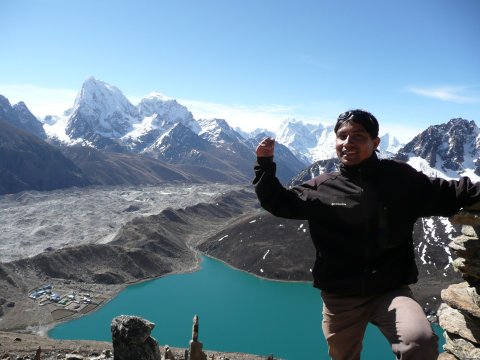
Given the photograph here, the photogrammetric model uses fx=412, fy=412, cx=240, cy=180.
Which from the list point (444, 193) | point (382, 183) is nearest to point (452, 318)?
point (444, 193)

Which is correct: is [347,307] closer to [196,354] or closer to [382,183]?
[382,183]

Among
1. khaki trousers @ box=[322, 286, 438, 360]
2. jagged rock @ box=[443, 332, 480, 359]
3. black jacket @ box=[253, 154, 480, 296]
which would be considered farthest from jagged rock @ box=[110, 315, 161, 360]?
black jacket @ box=[253, 154, 480, 296]

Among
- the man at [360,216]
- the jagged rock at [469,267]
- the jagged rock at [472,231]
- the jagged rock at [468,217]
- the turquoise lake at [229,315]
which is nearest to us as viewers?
the man at [360,216]

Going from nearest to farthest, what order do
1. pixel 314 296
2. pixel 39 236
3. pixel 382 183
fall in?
pixel 382 183 < pixel 314 296 < pixel 39 236

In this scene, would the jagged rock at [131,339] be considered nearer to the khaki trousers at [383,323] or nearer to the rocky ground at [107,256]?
the khaki trousers at [383,323]

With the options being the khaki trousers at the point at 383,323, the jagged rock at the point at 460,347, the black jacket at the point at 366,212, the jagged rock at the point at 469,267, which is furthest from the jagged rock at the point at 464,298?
the khaki trousers at the point at 383,323

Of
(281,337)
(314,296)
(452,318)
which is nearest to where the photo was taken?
(452,318)

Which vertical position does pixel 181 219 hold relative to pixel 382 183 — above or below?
below
